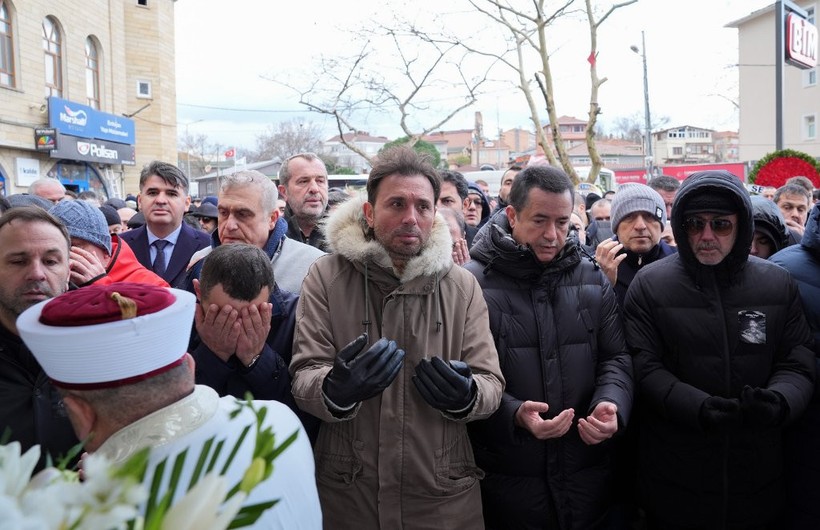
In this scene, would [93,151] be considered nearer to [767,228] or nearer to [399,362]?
[767,228]

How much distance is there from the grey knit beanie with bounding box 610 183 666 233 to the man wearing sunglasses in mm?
911

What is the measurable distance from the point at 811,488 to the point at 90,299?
287cm

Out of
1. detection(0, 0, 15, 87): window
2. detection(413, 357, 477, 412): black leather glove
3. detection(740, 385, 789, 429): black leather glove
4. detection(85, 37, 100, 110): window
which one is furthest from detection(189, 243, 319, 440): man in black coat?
detection(85, 37, 100, 110): window

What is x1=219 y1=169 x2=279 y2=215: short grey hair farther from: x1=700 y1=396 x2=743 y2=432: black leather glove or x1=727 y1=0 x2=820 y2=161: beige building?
x1=727 y1=0 x2=820 y2=161: beige building

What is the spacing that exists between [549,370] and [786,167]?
22.2 feet

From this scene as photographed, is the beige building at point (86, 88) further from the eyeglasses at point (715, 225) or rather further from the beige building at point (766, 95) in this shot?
the beige building at point (766, 95)

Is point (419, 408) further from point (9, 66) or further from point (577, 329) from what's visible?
point (9, 66)

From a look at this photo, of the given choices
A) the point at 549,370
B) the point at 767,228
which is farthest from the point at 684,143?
the point at 549,370

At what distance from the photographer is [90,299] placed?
1.29 meters

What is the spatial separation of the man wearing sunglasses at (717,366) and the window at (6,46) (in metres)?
19.7

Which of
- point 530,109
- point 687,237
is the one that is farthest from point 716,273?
point 530,109

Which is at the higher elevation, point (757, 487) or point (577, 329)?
point (577, 329)

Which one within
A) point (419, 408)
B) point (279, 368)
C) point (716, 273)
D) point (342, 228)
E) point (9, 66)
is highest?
point (9, 66)

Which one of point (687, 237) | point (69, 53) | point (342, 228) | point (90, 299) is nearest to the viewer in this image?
point (90, 299)
